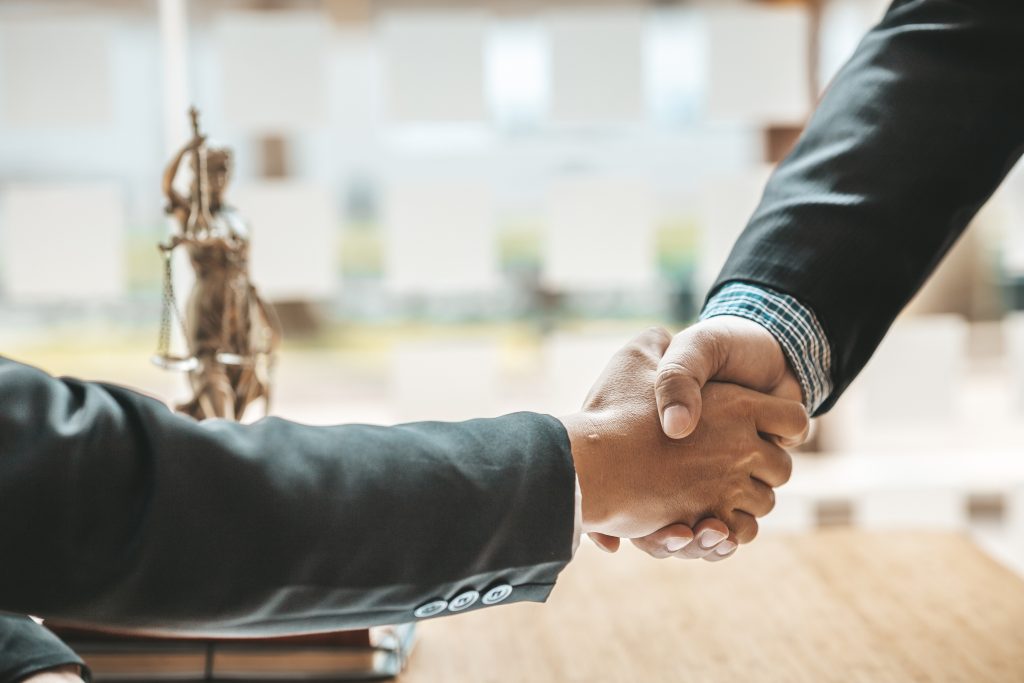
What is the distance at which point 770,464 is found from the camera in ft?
3.85

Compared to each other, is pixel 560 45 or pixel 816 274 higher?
pixel 560 45

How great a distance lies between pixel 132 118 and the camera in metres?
2.58

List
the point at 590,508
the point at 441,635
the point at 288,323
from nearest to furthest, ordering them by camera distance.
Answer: the point at 590,508, the point at 441,635, the point at 288,323

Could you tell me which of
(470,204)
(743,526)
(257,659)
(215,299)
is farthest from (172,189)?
(470,204)

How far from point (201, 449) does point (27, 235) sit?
75.2 inches

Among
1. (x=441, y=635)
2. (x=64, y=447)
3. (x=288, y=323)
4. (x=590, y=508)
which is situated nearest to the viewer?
(x=64, y=447)

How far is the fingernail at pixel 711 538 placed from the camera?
112 cm

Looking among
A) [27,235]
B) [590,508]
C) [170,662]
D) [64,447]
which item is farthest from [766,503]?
[27,235]

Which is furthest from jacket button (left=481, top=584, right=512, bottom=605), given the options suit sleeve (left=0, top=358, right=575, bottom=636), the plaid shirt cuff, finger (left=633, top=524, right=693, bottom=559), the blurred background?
the blurred background

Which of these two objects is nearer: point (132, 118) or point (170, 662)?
Answer: point (170, 662)

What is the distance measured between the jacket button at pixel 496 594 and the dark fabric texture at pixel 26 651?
335mm

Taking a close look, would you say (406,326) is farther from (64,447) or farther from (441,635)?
(64,447)

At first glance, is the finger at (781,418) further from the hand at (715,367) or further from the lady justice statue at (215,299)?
the lady justice statue at (215,299)

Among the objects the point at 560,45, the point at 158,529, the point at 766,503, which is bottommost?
the point at 766,503
